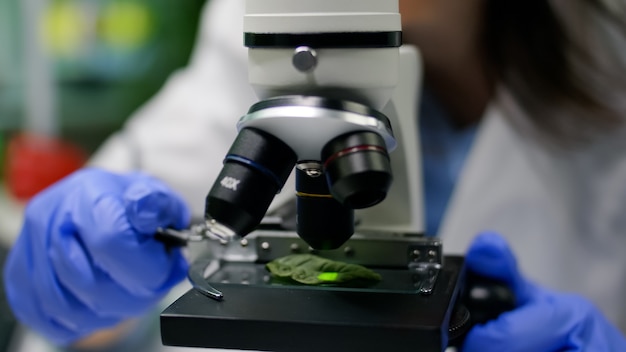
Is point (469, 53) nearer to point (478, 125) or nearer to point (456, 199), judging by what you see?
point (478, 125)

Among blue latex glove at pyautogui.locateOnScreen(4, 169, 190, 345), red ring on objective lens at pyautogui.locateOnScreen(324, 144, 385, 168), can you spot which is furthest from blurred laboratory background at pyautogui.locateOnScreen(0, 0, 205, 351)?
red ring on objective lens at pyautogui.locateOnScreen(324, 144, 385, 168)

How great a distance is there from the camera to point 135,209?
74cm

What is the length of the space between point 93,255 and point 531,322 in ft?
1.53

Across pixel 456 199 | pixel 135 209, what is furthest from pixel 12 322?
pixel 456 199

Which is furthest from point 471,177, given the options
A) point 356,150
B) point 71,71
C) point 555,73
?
point 71,71

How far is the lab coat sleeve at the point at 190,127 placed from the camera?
1.27m

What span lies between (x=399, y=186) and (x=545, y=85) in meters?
0.47

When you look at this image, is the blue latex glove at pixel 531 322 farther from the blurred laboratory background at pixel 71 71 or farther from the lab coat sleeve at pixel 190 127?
the blurred laboratory background at pixel 71 71

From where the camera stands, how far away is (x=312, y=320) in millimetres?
533

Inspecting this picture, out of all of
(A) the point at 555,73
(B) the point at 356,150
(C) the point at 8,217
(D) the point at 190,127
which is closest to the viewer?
(B) the point at 356,150

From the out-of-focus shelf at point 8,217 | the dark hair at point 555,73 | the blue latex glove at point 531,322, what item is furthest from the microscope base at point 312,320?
the out-of-focus shelf at point 8,217

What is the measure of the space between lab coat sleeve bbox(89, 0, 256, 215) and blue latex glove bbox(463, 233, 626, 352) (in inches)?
23.2

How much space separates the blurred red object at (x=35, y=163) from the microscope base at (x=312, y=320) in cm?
127

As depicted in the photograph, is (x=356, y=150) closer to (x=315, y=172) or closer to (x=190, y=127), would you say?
(x=315, y=172)
